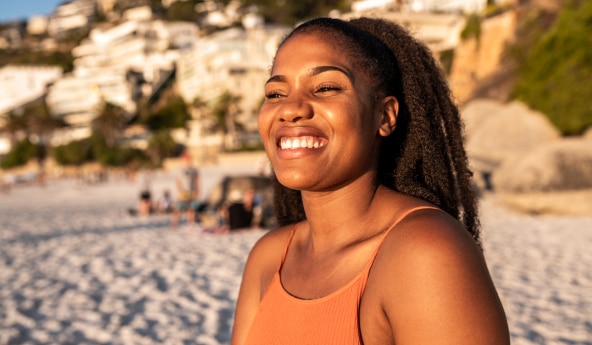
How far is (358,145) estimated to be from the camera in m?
1.28

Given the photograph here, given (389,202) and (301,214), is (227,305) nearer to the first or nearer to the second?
(301,214)

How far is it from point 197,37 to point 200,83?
82.9ft

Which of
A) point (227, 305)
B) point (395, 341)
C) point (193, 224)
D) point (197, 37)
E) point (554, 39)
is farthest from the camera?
point (197, 37)

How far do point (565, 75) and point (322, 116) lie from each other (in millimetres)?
17053

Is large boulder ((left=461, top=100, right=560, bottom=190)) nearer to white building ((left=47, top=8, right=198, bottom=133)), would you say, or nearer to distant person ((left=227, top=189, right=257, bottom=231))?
distant person ((left=227, top=189, right=257, bottom=231))

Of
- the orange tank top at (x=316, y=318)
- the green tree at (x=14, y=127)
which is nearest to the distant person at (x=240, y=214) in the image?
the orange tank top at (x=316, y=318)

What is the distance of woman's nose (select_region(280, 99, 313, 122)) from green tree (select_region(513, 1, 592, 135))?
1553 cm

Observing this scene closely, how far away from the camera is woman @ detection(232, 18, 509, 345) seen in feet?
3.19

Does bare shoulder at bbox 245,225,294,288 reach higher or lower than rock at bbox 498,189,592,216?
higher

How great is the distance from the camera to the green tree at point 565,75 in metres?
15.0

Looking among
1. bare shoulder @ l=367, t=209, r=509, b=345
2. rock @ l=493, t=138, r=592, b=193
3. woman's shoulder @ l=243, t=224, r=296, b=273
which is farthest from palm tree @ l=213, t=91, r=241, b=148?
bare shoulder @ l=367, t=209, r=509, b=345

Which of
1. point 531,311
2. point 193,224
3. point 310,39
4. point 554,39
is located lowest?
point 193,224

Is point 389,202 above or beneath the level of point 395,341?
above

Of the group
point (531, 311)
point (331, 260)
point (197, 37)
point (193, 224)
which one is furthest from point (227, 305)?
point (197, 37)
